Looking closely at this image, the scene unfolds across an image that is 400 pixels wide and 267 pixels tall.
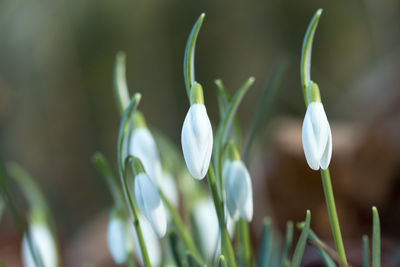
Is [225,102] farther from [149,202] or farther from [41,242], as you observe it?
[41,242]

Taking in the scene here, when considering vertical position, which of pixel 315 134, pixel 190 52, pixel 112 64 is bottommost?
pixel 315 134

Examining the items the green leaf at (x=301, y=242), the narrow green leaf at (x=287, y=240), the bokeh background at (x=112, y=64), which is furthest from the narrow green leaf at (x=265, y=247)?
the bokeh background at (x=112, y=64)

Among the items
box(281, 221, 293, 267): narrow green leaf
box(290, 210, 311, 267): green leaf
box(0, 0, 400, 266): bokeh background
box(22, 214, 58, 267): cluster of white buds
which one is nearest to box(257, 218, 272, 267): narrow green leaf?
box(281, 221, 293, 267): narrow green leaf

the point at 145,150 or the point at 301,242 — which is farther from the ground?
the point at 145,150

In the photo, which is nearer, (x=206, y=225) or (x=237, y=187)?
(x=237, y=187)

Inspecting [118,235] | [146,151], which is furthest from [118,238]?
[146,151]

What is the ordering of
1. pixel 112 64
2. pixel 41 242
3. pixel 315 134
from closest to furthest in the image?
pixel 315 134 < pixel 41 242 < pixel 112 64

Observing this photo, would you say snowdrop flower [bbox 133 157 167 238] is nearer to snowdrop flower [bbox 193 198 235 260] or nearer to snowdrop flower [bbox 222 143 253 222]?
snowdrop flower [bbox 222 143 253 222]

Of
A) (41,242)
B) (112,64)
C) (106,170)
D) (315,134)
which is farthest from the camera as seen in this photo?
(112,64)
